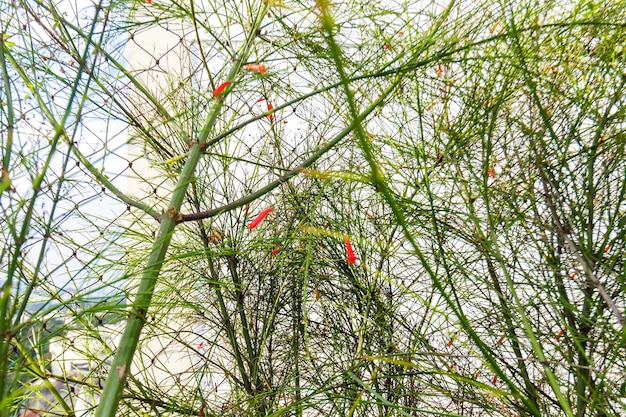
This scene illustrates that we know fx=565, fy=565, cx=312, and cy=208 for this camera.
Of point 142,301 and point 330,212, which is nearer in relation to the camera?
point 142,301

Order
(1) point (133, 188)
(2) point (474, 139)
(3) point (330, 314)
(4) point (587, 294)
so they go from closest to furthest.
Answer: (4) point (587, 294) → (2) point (474, 139) → (3) point (330, 314) → (1) point (133, 188)

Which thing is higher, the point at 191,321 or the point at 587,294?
the point at 191,321

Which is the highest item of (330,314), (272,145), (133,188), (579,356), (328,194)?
(133,188)

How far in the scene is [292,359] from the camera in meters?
0.86

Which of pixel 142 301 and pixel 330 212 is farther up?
pixel 330 212

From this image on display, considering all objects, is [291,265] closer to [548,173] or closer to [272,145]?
[272,145]

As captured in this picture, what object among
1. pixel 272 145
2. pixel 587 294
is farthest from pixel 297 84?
pixel 587 294

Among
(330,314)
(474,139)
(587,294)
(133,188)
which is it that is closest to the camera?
(587,294)

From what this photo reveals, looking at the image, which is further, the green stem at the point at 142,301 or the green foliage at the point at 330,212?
the green foliage at the point at 330,212

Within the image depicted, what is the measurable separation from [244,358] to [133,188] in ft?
2.00

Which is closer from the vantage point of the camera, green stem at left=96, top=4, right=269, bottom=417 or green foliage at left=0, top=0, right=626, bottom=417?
green stem at left=96, top=4, right=269, bottom=417

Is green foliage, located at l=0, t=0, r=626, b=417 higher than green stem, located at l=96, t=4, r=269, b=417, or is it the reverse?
green foliage, located at l=0, t=0, r=626, b=417

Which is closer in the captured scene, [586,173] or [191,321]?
[586,173]

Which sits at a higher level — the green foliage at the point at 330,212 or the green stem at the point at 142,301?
the green foliage at the point at 330,212
